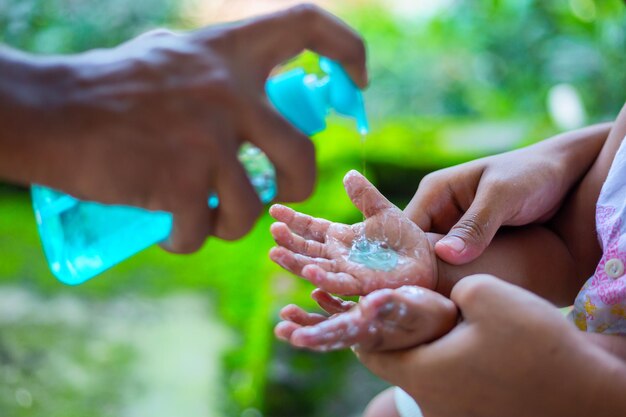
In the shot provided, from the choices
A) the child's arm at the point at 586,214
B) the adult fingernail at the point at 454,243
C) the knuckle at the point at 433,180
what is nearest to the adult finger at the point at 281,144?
the adult fingernail at the point at 454,243

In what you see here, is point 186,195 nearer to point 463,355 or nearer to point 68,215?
point 68,215

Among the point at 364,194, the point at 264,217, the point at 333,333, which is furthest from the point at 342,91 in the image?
the point at 264,217

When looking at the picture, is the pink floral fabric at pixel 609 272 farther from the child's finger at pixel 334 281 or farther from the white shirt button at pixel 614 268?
the child's finger at pixel 334 281

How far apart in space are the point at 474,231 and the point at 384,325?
267 millimetres

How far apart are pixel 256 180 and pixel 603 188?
497mm

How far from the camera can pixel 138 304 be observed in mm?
2324

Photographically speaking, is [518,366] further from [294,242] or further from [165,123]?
[165,123]

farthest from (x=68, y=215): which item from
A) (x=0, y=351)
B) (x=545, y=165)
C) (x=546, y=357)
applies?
(x=0, y=351)

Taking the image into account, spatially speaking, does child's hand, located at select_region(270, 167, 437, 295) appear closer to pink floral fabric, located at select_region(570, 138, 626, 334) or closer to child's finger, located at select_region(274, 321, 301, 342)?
child's finger, located at select_region(274, 321, 301, 342)

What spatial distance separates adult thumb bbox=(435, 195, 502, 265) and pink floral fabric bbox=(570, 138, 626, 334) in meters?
0.14

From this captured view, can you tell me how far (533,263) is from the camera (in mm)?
1045

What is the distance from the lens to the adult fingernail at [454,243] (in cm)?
94

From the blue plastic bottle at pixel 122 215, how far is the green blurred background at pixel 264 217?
384 mm

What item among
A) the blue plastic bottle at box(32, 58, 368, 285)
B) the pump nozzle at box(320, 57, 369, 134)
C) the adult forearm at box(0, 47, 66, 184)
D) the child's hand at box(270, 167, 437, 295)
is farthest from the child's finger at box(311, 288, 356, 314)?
the adult forearm at box(0, 47, 66, 184)
